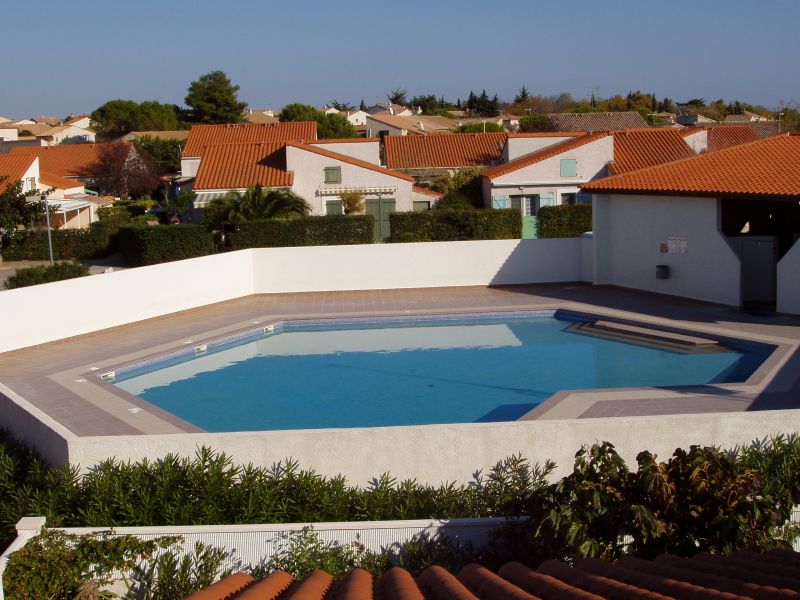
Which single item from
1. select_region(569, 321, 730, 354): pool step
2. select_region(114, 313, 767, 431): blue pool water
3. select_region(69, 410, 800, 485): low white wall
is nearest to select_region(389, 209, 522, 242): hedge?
select_region(114, 313, 767, 431): blue pool water

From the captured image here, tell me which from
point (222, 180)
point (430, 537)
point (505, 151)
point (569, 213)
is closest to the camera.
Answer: point (430, 537)

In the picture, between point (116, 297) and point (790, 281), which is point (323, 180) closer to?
point (116, 297)

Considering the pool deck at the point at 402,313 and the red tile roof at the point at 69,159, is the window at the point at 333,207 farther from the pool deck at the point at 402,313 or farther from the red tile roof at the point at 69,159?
the red tile roof at the point at 69,159

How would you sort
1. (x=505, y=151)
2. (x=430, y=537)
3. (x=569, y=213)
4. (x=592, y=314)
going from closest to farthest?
(x=430, y=537) → (x=592, y=314) → (x=569, y=213) → (x=505, y=151)

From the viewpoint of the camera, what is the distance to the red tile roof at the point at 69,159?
227 feet

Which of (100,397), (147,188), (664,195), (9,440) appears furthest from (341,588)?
(147,188)

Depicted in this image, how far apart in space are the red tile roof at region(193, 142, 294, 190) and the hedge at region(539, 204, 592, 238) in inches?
435

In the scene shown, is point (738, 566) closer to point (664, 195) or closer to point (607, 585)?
point (607, 585)

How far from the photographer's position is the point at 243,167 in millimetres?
40500

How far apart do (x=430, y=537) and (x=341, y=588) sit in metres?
2.56

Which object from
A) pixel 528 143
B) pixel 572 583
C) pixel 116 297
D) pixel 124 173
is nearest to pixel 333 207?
pixel 528 143

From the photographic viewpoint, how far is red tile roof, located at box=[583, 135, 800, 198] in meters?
21.9

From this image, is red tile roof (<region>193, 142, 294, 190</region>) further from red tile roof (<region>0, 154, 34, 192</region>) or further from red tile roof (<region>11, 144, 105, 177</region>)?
red tile roof (<region>11, 144, 105, 177</region>)

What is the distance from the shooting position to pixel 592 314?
23.1 meters
